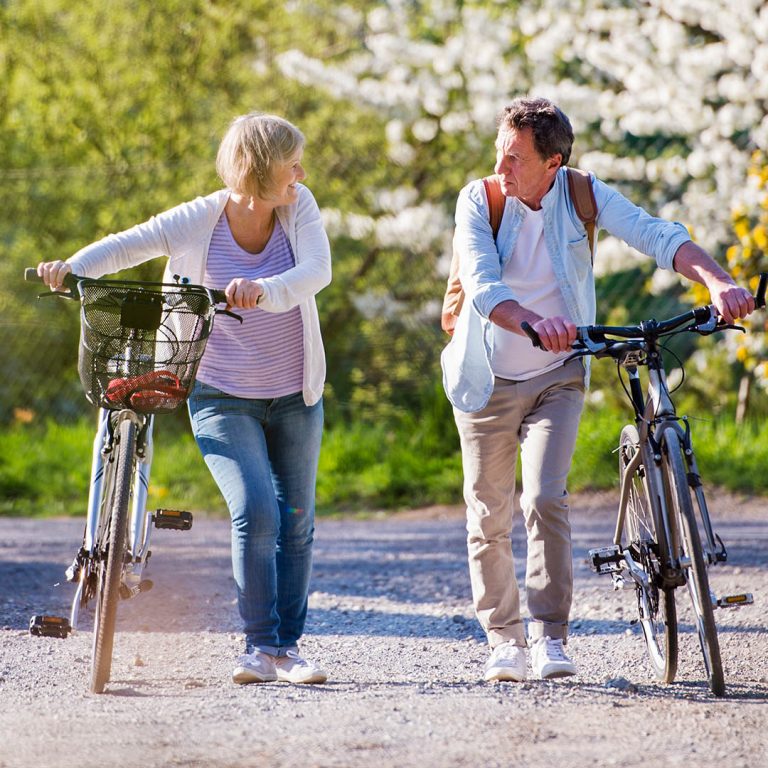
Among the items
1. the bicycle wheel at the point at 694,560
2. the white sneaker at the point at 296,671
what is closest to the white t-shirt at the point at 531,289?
the bicycle wheel at the point at 694,560

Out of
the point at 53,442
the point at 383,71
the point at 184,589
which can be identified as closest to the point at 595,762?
the point at 184,589

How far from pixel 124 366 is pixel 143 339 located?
116 mm

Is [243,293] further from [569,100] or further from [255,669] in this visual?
[569,100]

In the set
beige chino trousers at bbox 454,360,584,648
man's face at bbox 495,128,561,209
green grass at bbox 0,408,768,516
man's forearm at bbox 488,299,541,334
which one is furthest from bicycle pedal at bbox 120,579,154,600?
green grass at bbox 0,408,768,516

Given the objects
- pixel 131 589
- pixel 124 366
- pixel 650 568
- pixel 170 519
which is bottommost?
pixel 131 589

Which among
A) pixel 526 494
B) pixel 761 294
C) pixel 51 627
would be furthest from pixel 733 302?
pixel 51 627

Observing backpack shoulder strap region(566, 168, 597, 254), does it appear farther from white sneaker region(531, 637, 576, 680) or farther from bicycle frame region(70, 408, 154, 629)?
bicycle frame region(70, 408, 154, 629)

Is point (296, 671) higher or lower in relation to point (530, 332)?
lower

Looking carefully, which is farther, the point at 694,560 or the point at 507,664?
the point at 507,664

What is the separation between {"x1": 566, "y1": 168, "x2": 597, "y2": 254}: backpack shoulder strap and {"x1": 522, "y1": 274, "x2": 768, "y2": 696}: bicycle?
43cm

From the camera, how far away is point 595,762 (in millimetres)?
3373

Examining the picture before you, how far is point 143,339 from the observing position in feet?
14.1

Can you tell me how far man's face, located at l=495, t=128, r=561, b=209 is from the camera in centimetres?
435

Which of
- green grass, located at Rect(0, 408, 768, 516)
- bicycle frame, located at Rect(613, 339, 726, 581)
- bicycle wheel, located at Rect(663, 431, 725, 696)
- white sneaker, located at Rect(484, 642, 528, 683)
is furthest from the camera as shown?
green grass, located at Rect(0, 408, 768, 516)
